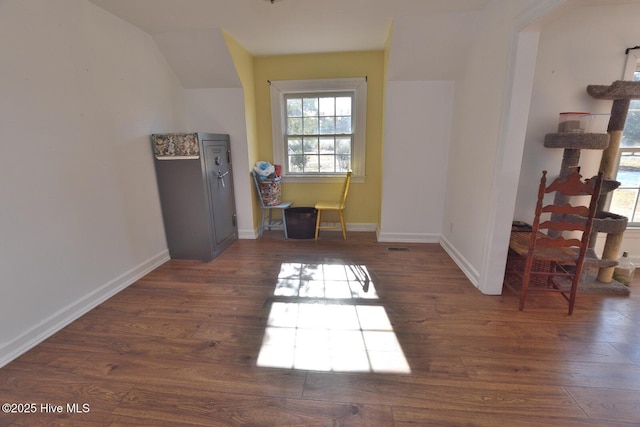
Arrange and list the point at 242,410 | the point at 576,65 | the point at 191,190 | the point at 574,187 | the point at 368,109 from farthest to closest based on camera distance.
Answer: the point at 368,109 < the point at 191,190 < the point at 576,65 < the point at 574,187 < the point at 242,410

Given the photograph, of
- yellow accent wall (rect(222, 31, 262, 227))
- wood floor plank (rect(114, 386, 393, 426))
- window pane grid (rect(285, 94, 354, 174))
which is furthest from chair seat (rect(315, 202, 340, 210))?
wood floor plank (rect(114, 386, 393, 426))

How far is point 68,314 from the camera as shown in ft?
6.59

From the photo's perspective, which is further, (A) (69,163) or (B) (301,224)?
(B) (301,224)

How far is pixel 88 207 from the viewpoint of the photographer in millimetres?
2168

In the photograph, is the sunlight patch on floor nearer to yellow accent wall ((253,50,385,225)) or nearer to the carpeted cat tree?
yellow accent wall ((253,50,385,225))

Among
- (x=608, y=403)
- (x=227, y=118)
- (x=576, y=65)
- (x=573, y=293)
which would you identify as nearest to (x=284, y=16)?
(x=227, y=118)

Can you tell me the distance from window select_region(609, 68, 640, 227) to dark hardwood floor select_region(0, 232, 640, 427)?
0.87 m

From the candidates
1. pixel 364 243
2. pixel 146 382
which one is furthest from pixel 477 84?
pixel 146 382

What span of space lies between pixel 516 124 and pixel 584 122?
91 centimetres

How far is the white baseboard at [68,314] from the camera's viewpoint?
5.51 ft

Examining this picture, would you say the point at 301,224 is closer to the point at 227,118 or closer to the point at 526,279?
the point at 227,118

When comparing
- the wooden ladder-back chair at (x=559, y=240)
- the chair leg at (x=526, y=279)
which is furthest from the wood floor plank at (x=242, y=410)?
the wooden ladder-back chair at (x=559, y=240)

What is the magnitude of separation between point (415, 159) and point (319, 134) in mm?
1338

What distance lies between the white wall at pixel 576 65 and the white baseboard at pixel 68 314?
3910mm
